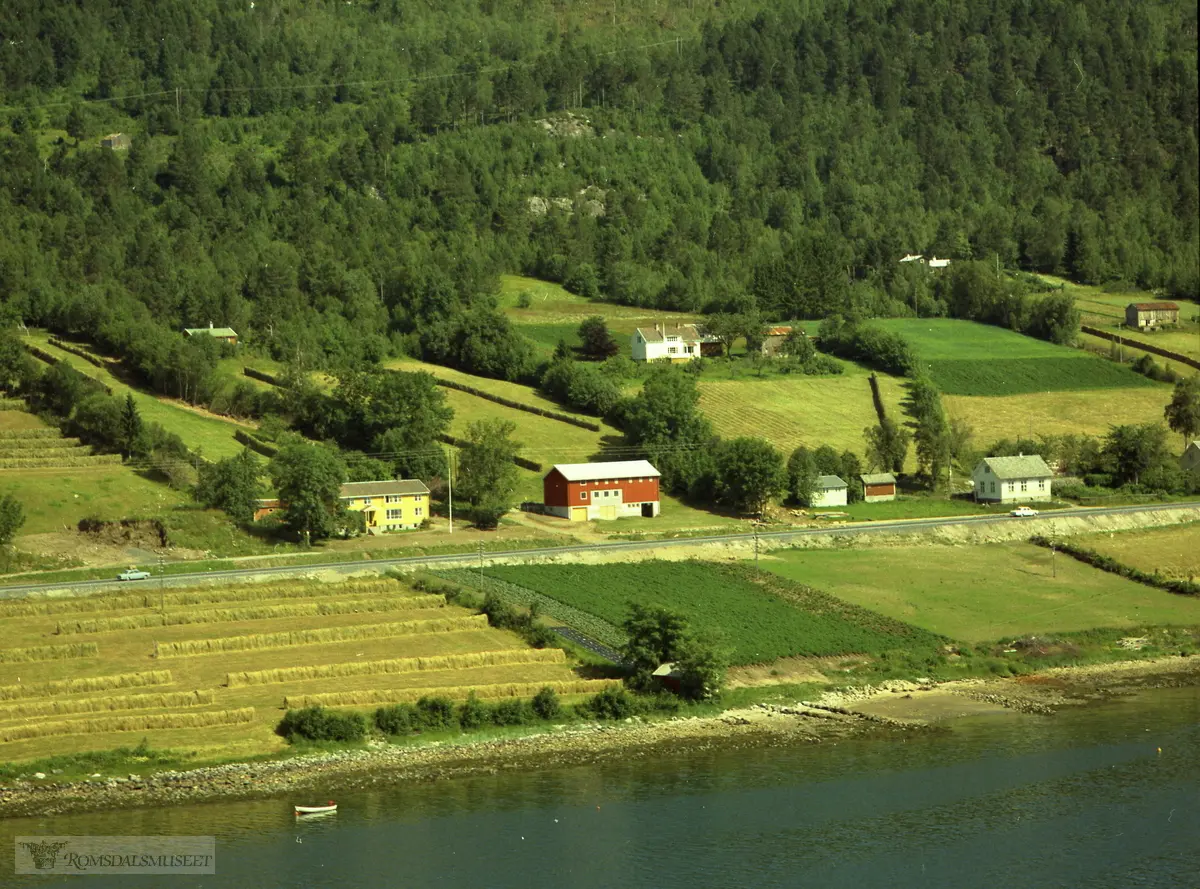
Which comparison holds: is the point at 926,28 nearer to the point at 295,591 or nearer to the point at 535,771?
the point at 295,591

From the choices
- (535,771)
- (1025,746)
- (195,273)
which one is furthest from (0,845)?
(195,273)

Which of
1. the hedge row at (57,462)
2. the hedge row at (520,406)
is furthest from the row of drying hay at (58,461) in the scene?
the hedge row at (520,406)

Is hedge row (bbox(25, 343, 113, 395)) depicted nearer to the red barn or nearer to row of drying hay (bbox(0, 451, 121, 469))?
row of drying hay (bbox(0, 451, 121, 469))

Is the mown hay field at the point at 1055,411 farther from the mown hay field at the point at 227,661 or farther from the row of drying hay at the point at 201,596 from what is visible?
the mown hay field at the point at 227,661

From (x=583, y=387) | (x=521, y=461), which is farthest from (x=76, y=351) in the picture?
(x=521, y=461)

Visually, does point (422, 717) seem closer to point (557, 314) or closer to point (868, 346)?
point (868, 346)

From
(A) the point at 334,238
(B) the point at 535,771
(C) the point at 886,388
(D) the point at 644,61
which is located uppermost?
(D) the point at 644,61
